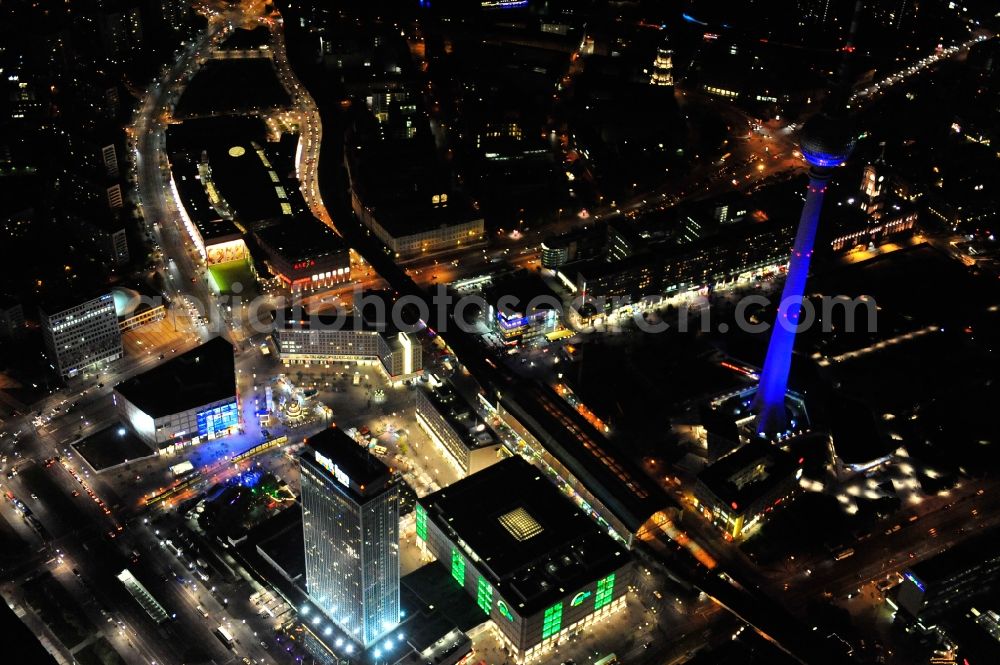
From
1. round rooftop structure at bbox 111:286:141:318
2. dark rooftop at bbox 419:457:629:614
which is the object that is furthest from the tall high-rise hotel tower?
round rooftop structure at bbox 111:286:141:318

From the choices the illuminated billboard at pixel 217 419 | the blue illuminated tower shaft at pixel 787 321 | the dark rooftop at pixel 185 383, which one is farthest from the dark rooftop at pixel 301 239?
the blue illuminated tower shaft at pixel 787 321

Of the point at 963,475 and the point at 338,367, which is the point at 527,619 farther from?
the point at 963,475

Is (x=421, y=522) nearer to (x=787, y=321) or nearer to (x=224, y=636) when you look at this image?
(x=224, y=636)

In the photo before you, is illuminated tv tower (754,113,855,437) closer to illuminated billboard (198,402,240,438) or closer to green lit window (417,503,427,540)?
green lit window (417,503,427,540)

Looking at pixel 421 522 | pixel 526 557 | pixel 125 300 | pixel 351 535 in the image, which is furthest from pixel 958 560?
pixel 125 300

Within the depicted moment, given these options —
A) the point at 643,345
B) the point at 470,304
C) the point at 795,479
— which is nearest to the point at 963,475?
the point at 795,479

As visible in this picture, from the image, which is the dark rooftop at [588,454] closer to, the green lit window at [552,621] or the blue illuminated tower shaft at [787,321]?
the green lit window at [552,621]
